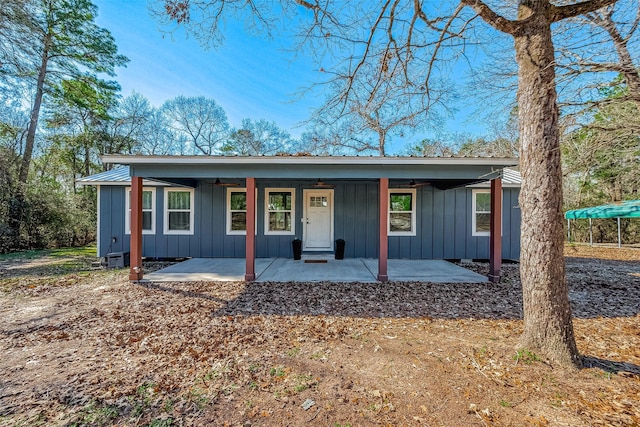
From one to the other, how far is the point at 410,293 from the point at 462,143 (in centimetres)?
1543

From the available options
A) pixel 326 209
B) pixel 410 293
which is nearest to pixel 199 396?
pixel 410 293

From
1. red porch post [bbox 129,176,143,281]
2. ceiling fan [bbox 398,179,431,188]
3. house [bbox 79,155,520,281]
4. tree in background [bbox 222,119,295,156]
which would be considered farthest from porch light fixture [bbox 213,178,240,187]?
tree in background [bbox 222,119,295,156]

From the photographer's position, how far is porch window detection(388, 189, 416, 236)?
27.1ft

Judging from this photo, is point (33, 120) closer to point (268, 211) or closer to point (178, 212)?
point (178, 212)

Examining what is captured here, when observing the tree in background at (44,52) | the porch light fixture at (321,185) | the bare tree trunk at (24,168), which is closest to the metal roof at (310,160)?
the porch light fixture at (321,185)

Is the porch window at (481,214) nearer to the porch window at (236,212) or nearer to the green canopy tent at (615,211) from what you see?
the porch window at (236,212)

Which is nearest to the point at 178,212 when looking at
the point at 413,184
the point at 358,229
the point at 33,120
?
the point at 358,229

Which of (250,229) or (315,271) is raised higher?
(250,229)

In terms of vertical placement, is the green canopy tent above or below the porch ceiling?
below

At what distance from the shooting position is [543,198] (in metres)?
2.59

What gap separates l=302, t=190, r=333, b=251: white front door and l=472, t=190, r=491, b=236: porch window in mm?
4437

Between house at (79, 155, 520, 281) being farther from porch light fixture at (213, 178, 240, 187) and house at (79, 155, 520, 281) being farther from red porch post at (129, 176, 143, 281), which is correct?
red porch post at (129, 176, 143, 281)

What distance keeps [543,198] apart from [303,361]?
9.45ft

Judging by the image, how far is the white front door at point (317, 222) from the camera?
8492 mm
